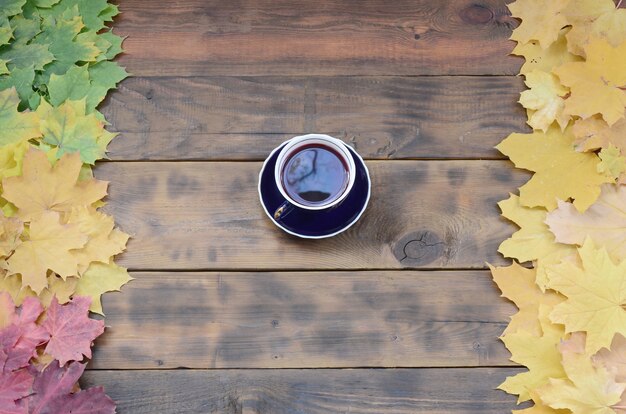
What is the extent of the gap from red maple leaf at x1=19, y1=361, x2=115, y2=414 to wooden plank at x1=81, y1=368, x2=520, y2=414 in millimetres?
30

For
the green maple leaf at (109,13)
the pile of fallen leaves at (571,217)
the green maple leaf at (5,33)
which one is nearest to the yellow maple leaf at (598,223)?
the pile of fallen leaves at (571,217)

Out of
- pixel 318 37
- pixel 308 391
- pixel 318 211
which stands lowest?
pixel 308 391

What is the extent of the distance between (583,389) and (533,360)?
0.08 metres

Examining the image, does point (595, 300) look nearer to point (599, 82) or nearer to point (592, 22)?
point (599, 82)

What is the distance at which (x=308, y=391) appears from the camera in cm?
101

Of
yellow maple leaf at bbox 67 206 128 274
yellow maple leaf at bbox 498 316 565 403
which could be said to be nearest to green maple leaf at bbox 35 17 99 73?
yellow maple leaf at bbox 67 206 128 274

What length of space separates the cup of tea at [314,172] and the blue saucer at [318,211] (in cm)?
2

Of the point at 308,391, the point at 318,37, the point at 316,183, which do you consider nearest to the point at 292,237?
the point at 316,183

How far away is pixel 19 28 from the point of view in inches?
43.3

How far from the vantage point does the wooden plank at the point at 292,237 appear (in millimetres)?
1048

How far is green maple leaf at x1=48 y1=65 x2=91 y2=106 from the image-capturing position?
1.07m

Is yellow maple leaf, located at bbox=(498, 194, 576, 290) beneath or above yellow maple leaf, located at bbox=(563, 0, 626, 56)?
beneath

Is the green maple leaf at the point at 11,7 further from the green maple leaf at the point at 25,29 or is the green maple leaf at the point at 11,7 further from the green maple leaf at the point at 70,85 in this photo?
the green maple leaf at the point at 70,85

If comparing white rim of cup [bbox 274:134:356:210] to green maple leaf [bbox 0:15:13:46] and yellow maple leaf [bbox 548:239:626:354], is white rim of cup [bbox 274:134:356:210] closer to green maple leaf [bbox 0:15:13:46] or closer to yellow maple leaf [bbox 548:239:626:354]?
yellow maple leaf [bbox 548:239:626:354]
